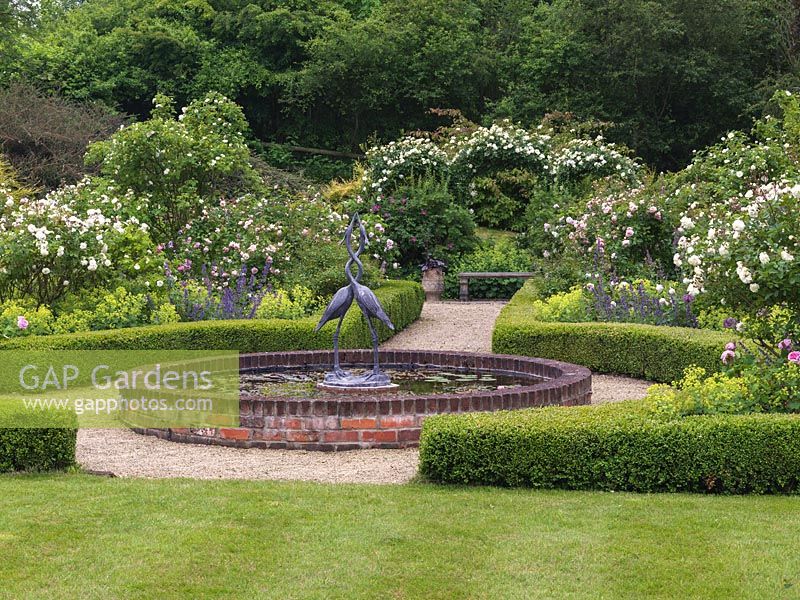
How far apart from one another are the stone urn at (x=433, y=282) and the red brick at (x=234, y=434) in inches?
499

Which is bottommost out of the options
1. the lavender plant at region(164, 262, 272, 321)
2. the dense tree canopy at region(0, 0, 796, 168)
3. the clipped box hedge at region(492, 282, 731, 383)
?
the clipped box hedge at region(492, 282, 731, 383)

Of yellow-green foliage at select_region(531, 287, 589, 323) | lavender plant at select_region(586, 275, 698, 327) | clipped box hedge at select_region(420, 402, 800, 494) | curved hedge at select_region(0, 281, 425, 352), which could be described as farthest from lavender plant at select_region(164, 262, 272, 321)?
clipped box hedge at select_region(420, 402, 800, 494)

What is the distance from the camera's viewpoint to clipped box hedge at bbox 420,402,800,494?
19.7 feet

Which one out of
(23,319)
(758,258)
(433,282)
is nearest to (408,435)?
(758,258)

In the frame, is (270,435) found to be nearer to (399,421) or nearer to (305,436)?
(305,436)

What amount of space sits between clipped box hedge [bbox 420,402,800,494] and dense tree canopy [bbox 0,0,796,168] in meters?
23.1

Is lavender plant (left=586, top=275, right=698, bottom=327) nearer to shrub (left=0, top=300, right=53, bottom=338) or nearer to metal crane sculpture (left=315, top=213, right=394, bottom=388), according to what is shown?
metal crane sculpture (left=315, top=213, right=394, bottom=388)

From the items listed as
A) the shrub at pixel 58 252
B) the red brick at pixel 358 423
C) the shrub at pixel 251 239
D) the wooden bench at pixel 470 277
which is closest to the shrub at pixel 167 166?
the shrub at pixel 251 239

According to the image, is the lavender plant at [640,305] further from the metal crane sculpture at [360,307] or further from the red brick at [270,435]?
the red brick at [270,435]

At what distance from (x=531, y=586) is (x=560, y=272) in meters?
11.0

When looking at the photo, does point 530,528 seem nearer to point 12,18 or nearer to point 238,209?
point 238,209

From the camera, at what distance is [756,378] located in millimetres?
6895

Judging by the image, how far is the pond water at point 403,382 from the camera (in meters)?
8.75

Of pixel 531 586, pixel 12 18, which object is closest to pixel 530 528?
pixel 531 586
